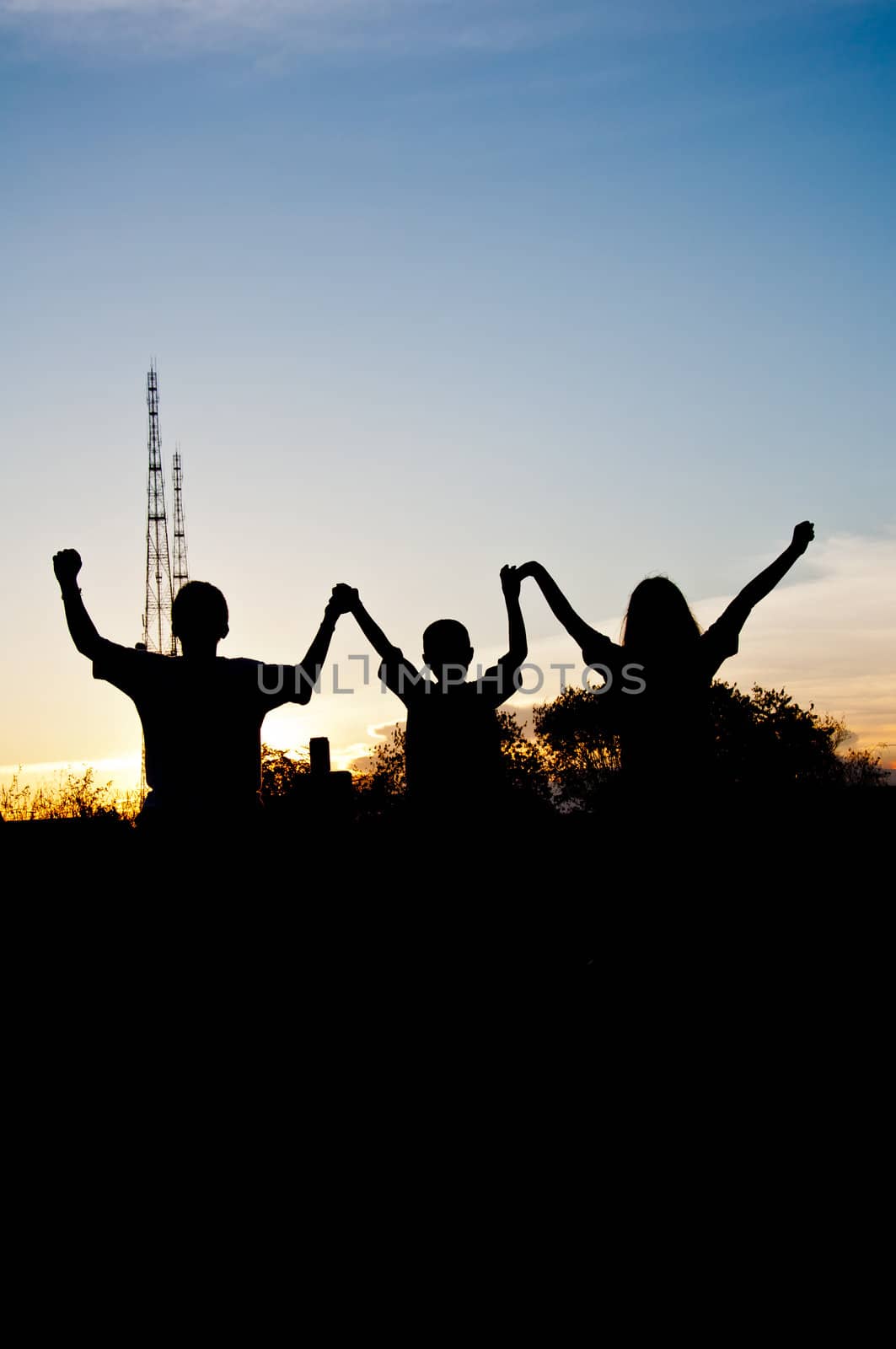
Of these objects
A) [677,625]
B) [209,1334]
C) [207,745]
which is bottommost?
[209,1334]

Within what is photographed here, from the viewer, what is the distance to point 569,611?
5809 mm

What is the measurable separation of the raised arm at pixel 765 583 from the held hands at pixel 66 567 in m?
3.06

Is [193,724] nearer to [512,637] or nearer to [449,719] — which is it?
[449,719]

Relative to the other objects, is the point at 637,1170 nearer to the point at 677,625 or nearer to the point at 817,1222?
the point at 817,1222

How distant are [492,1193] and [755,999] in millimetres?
1745

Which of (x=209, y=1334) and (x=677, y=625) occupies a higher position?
(x=677, y=625)

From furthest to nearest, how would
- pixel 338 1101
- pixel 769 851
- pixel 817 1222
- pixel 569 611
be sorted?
1. pixel 769 851
2. pixel 569 611
3. pixel 338 1101
4. pixel 817 1222

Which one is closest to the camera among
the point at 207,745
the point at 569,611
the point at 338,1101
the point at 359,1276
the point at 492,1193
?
the point at 359,1276

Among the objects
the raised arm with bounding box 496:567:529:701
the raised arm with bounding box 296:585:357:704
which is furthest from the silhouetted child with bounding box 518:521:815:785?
the raised arm with bounding box 296:585:357:704

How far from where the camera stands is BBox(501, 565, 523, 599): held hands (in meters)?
6.21

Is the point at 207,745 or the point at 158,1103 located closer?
the point at 158,1103

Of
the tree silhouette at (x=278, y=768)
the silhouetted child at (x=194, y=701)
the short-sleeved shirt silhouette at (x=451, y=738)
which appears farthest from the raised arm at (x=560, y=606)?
the tree silhouette at (x=278, y=768)

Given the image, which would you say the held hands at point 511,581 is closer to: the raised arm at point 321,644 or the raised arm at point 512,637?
the raised arm at point 512,637

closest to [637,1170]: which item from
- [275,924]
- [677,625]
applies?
[275,924]
